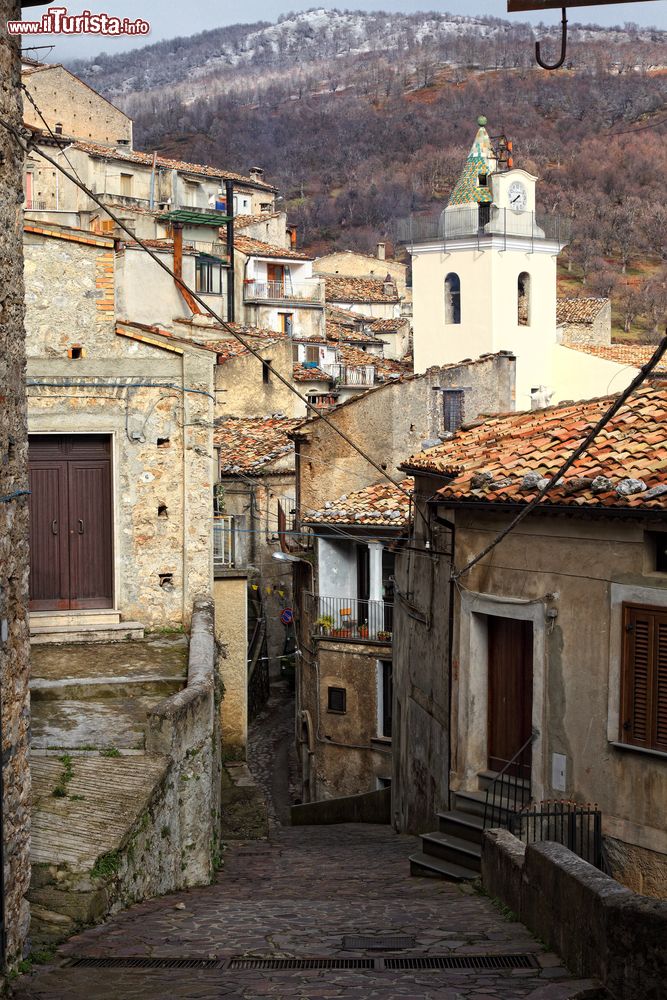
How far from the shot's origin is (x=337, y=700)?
24750 millimetres

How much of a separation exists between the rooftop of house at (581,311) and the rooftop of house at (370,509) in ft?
127

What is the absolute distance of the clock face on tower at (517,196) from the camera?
147 ft

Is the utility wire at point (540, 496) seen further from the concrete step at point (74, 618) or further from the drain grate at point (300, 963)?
the concrete step at point (74, 618)

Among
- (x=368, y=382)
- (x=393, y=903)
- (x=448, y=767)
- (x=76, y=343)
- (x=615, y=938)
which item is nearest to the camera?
(x=615, y=938)

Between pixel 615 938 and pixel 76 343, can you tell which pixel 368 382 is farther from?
pixel 615 938

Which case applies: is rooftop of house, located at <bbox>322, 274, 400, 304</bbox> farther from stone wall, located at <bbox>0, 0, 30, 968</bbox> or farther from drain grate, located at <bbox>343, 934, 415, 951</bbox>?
stone wall, located at <bbox>0, 0, 30, 968</bbox>

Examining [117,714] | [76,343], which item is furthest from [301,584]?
[117,714]

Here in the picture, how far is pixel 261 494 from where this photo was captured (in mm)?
34188

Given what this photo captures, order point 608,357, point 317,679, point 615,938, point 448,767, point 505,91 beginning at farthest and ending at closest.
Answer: point 505,91
point 608,357
point 317,679
point 448,767
point 615,938

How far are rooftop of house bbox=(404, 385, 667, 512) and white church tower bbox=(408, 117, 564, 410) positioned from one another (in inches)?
1158

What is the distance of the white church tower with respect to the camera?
4369 cm

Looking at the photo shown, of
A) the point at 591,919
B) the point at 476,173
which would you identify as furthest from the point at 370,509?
the point at 476,173

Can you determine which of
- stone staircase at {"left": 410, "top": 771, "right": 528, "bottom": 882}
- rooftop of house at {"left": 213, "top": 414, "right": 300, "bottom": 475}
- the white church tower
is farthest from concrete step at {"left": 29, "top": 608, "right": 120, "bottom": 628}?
the white church tower

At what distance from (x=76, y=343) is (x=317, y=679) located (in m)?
11.8
